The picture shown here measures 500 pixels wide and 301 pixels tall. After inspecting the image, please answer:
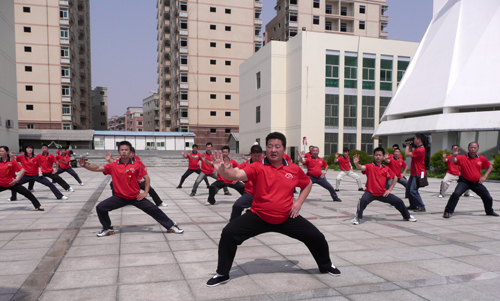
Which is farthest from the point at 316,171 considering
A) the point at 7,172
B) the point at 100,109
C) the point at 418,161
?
the point at 100,109

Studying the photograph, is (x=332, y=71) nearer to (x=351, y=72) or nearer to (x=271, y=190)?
(x=351, y=72)

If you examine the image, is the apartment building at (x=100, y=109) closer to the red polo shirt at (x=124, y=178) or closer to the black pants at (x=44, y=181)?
the black pants at (x=44, y=181)

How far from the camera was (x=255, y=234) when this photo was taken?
4316 millimetres

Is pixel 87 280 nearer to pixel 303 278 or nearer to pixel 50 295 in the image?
pixel 50 295

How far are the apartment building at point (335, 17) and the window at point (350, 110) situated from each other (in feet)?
64.5

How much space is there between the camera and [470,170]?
27.3 feet

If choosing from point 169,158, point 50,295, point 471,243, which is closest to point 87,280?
point 50,295

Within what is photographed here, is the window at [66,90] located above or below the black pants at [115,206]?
above

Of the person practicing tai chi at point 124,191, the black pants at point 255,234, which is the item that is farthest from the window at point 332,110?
the black pants at point 255,234

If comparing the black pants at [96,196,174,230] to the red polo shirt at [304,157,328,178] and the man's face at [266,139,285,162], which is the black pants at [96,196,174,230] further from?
the red polo shirt at [304,157,328,178]

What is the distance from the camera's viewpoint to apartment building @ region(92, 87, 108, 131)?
97775 millimetres

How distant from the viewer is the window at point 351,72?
36.6 m

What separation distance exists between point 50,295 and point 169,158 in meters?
34.5

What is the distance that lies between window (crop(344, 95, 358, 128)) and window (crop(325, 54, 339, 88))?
6.28 feet
